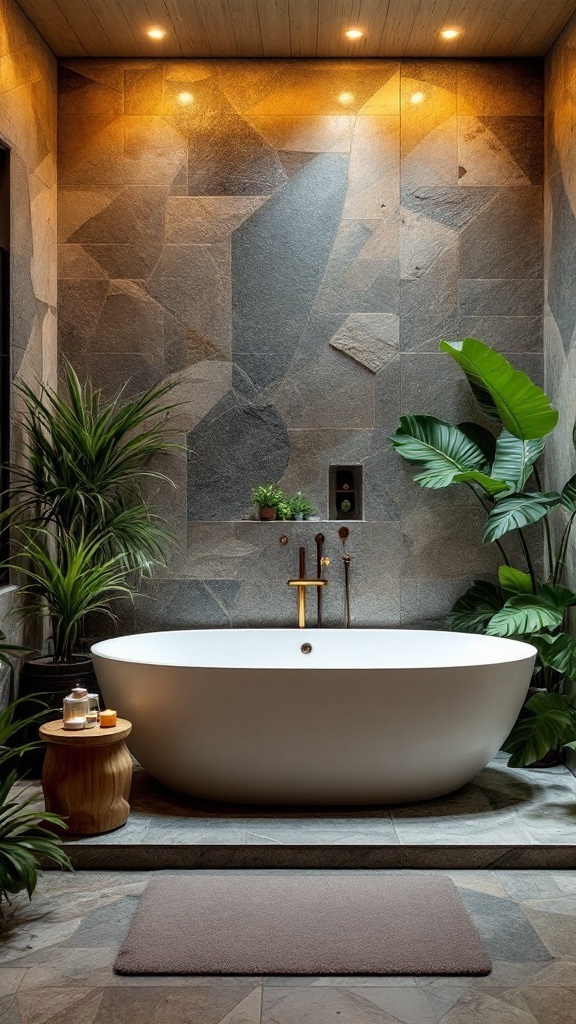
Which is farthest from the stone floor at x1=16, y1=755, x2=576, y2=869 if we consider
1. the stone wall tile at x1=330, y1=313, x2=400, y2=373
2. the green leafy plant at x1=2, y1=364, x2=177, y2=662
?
the stone wall tile at x1=330, y1=313, x2=400, y2=373

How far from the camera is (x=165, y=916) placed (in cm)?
267

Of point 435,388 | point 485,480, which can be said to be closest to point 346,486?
point 435,388

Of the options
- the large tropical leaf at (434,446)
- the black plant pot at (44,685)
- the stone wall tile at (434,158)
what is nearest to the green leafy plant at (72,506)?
the black plant pot at (44,685)

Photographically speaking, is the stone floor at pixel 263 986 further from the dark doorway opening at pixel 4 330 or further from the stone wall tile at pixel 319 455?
the stone wall tile at pixel 319 455

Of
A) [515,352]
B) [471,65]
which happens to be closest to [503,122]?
[471,65]

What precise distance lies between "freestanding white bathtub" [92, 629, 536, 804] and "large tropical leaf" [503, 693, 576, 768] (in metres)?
0.21

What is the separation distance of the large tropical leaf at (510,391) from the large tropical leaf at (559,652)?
36.3 inches

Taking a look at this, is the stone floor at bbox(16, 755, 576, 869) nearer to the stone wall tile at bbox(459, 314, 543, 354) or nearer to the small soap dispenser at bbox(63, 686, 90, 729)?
the small soap dispenser at bbox(63, 686, 90, 729)

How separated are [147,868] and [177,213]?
10.1ft

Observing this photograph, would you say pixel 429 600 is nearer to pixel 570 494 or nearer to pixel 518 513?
A: pixel 518 513

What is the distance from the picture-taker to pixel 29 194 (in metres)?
4.11

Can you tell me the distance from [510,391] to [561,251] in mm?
821

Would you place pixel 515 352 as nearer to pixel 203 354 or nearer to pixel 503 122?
pixel 503 122

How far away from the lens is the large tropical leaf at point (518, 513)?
3.89 metres
